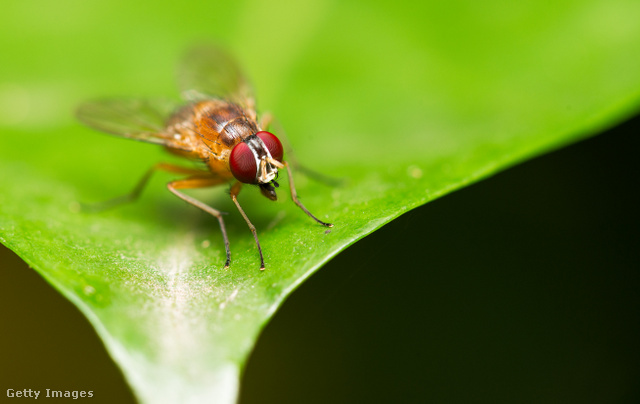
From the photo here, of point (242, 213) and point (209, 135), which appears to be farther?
point (209, 135)

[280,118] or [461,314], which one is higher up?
[280,118]

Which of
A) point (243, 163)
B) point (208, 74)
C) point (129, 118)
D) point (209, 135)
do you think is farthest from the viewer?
point (208, 74)

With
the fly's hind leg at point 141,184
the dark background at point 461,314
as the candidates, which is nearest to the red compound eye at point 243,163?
the fly's hind leg at point 141,184

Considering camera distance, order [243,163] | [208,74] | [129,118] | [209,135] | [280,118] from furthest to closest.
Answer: [208,74] < [280,118] < [129,118] < [209,135] < [243,163]

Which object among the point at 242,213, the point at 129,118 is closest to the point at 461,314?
the point at 242,213

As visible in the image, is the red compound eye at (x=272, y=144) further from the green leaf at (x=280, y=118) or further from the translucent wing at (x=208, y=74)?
the translucent wing at (x=208, y=74)

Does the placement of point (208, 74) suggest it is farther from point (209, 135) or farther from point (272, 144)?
point (272, 144)
